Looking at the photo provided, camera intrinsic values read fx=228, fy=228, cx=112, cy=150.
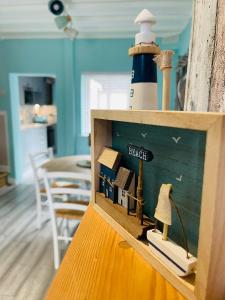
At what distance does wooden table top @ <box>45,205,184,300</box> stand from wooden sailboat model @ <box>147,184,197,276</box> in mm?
42

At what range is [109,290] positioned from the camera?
46 cm

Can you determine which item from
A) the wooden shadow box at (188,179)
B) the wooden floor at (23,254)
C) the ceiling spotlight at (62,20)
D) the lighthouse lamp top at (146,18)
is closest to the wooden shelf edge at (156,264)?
the wooden shadow box at (188,179)

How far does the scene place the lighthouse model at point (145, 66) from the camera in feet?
2.03

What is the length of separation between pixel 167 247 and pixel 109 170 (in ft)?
1.07

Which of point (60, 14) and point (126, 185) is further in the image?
point (60, 14)

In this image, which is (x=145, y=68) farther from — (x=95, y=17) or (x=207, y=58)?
(x=95, y=17)

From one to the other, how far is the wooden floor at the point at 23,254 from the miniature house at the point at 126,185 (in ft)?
4.65

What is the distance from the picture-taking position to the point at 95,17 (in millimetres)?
2951

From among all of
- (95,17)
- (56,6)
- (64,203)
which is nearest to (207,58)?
(64,203)

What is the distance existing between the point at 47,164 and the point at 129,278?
7.20ft

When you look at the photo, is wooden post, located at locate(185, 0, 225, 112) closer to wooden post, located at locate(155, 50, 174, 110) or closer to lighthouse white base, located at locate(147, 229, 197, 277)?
wooden post, located at locate(155, 50, 174, 110)

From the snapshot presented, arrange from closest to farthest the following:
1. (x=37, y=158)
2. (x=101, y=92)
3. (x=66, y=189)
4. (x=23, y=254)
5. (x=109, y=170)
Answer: (x=109, y=170) < (x=66, y=189) < (x=23, y=254) < (x=37, y=158) < (x=101, y=92)

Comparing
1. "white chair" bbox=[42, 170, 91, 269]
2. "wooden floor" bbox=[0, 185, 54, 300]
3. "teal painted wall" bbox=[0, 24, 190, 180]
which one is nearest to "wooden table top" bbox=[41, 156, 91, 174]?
"white chair" bbox=[42, 170, 91, 269]

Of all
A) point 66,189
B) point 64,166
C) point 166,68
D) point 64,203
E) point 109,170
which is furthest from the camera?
point 64,166
